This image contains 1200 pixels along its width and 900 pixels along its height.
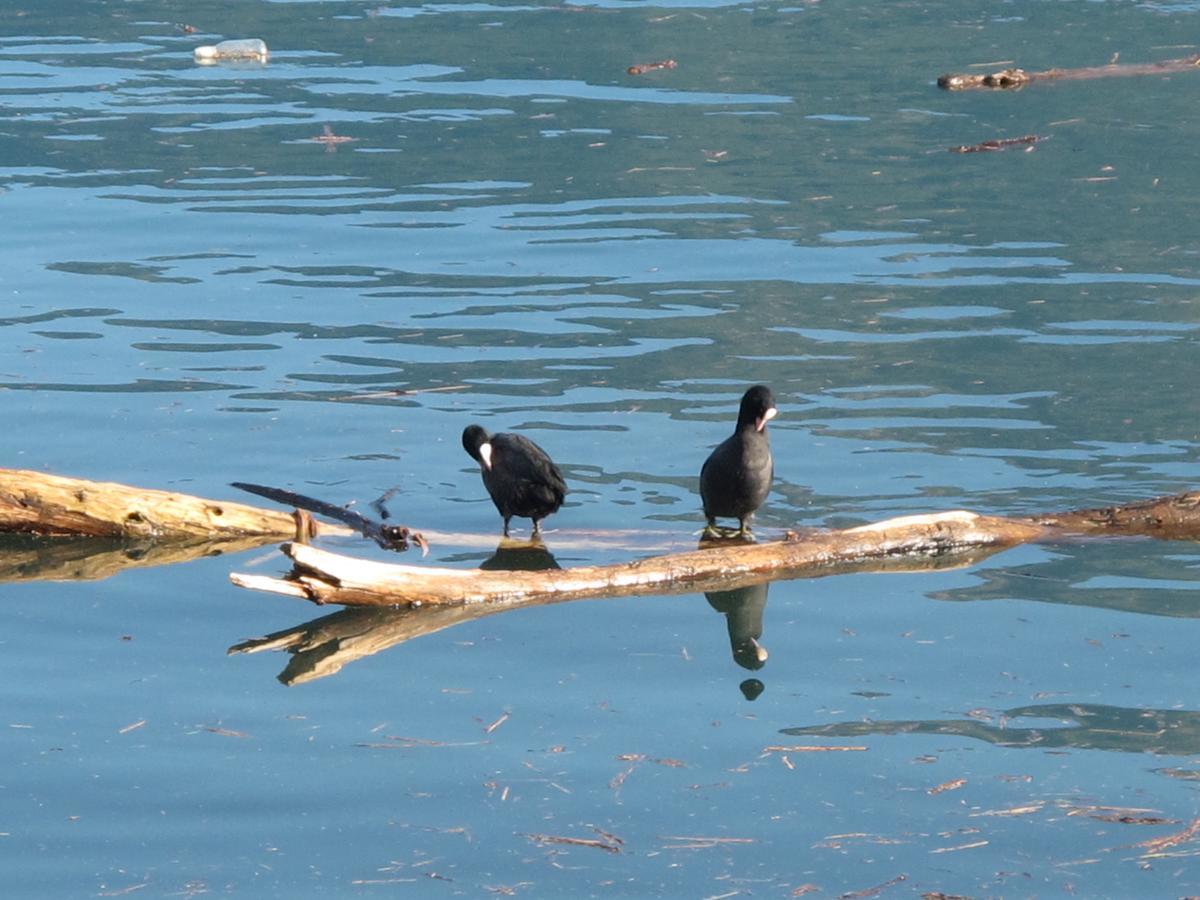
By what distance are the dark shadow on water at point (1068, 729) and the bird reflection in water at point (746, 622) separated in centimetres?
69

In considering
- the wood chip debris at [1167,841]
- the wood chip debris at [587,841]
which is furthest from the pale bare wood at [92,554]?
the wood chip debris at [1167,841]

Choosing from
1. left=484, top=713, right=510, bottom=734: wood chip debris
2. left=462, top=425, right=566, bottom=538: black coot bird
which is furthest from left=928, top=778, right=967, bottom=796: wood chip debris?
left=462, top=425, right=566, bottom=538: black coot bird

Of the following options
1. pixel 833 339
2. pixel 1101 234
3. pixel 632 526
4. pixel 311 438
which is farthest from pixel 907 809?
pixel 1101 234

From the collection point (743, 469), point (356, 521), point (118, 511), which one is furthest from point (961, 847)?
point (118, 511)

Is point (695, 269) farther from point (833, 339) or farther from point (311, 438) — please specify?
point (311, 438)

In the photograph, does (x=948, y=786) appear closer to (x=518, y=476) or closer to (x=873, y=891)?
(x=873, y=891)

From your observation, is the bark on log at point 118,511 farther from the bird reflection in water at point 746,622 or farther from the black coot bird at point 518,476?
the bird reflection in water at point 746,622

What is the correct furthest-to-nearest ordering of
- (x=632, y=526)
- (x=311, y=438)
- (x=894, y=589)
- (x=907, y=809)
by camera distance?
(x=311, y=438) → (x=632, y=526) → (x=894, y=589) → (x=907, y=809)

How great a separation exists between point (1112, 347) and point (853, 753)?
6.59m

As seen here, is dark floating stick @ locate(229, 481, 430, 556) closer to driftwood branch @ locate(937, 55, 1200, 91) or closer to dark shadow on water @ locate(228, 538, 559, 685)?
dark shadow on water @ locate(228, 538, 559, 685)

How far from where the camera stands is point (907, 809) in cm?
708

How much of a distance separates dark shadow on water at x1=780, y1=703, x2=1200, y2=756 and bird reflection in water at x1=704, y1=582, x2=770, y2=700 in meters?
0.69

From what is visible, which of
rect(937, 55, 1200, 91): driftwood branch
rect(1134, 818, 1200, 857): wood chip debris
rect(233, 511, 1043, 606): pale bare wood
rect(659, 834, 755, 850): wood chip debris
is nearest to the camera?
rect(1134, 818, 1200, 857): wood chip debris

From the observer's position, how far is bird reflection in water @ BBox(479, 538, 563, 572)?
Result: 9969mm
